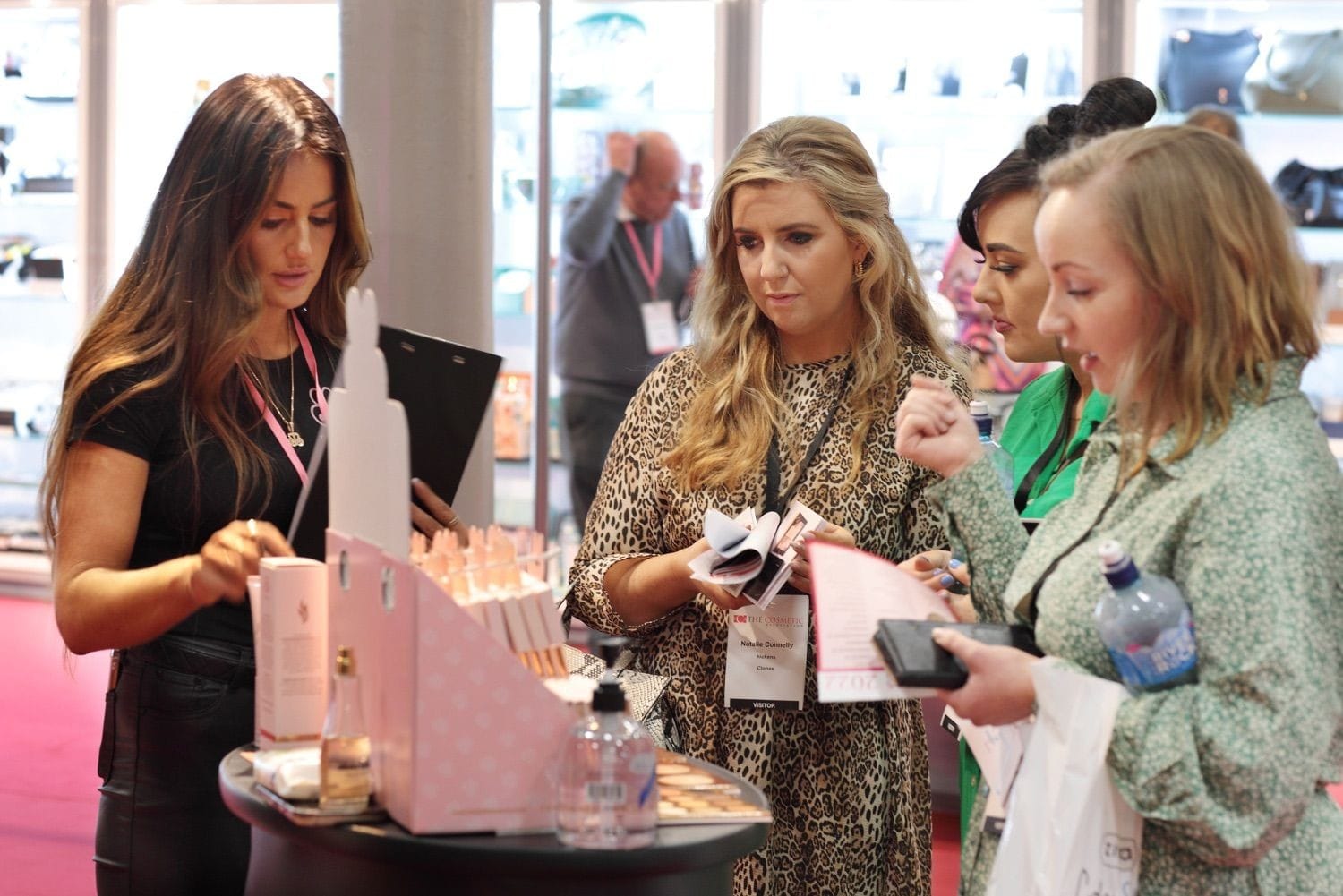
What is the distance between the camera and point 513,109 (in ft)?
20.8

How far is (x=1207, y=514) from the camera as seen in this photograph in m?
1.54

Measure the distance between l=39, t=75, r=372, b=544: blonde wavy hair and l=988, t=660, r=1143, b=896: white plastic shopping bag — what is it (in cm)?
120

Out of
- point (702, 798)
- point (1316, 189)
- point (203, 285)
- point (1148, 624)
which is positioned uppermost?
point (1316, 189)

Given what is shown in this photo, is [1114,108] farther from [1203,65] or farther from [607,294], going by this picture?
[607,294]

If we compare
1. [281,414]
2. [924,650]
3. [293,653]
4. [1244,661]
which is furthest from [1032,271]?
[293,653]

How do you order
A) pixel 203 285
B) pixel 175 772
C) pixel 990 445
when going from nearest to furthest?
pixel 175 772 < pixel 203 285 < pixel 990 445

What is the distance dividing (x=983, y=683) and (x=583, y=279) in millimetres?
4717

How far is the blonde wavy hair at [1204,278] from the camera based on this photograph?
1.58 m

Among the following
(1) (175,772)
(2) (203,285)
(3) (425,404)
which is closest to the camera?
(3) (425,404)

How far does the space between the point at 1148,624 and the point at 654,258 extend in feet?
15.8

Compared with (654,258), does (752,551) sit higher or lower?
lower

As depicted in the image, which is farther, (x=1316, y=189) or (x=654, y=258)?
(x=654, y=258)

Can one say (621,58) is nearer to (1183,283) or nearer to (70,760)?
(70,760)

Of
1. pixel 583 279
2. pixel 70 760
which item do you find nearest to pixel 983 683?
pixel 70 760
